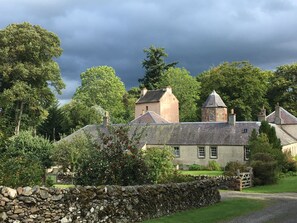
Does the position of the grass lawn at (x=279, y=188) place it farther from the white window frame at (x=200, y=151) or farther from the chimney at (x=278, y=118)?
the chimney at (x=278, y=118)

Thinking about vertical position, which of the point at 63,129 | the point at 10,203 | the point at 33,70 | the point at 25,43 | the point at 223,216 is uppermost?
the point at 25,43

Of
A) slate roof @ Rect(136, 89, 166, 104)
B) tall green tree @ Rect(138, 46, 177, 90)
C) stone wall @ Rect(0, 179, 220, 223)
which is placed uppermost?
tall green tree @ Rect(138, 46, 177, 90)

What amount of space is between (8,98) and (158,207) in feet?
122

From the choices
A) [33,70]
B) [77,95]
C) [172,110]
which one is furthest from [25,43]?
[172,110]

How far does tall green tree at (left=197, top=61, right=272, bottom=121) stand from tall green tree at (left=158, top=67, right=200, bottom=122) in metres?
4.61

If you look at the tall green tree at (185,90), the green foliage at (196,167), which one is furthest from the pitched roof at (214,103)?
the green foliage at (196,167)

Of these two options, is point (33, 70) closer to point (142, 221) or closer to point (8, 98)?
point (8, 98)

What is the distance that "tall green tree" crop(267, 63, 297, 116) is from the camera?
80875 mm

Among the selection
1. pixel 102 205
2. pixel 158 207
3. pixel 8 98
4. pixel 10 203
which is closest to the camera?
pixel 10 203

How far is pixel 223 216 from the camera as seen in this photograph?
16.7 m

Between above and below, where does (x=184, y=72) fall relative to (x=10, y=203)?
above

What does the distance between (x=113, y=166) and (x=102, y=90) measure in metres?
65.5

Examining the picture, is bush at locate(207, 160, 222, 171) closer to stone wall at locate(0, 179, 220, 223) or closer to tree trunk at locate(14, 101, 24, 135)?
tree trunk at locate(14, 101, 24, 135)

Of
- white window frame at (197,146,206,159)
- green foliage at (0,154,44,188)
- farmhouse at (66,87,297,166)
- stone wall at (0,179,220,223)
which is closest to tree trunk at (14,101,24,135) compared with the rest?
farmhouse at (66,87,297,166)
